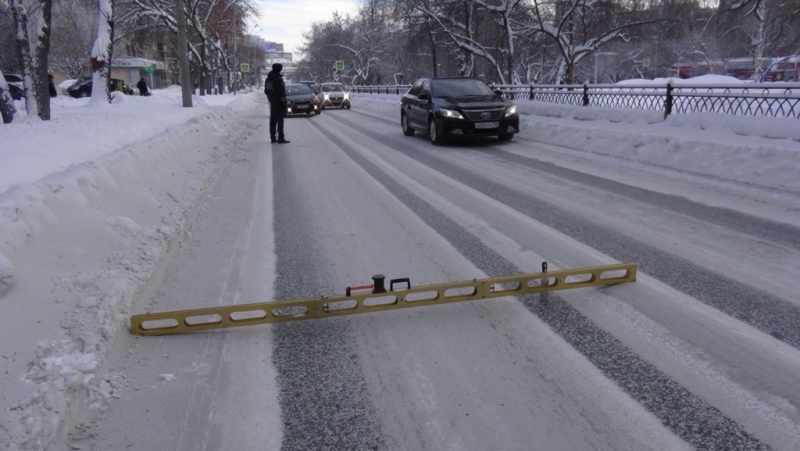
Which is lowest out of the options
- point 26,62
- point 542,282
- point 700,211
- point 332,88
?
point 542,282

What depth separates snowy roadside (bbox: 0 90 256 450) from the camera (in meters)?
2.89

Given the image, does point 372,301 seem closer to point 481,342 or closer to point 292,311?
point 292,311

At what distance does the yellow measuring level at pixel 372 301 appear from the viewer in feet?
12.8

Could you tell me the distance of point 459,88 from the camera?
15227mm

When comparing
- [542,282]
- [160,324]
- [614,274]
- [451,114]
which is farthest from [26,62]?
[614,274]

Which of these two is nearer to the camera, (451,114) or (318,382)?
(318,382)

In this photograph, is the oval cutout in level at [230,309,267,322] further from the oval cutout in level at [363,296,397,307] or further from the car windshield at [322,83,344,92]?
the car windshield at [322,83,344,92]

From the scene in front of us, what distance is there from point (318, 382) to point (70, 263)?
7.61 ft

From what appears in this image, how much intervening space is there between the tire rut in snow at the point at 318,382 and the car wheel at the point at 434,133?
9.68 metres

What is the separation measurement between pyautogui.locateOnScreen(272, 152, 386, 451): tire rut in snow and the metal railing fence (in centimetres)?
964

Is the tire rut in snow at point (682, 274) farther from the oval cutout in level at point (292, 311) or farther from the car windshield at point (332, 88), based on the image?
the car windshield at point (332, 88)

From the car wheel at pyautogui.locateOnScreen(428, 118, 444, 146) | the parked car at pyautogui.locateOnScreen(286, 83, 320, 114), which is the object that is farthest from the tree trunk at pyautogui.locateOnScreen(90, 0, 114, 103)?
the car wheel at pyautogui.locateOnScreen(428, 118, 444, 146)

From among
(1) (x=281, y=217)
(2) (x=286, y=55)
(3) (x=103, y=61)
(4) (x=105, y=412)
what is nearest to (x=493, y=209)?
(1) (x=281, y=217)

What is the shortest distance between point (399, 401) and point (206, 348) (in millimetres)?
1322
